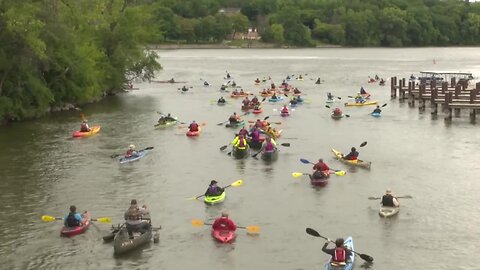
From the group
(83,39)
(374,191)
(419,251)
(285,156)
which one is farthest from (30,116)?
(419,251)

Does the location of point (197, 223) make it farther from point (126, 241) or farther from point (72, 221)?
point (72, 221)

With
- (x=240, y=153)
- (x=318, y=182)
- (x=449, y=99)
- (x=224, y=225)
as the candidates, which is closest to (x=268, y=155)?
(x=240, y=153)

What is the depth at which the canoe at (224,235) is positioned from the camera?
25.4 m

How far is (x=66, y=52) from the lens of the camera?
5931 centimetres

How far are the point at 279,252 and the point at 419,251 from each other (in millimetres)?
5272

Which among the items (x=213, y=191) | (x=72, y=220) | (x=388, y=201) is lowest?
(x=388, y=201)

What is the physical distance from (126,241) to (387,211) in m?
11.5

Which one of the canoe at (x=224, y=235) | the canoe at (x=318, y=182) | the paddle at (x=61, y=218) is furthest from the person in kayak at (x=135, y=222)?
the canoe at (x=318, y=182)

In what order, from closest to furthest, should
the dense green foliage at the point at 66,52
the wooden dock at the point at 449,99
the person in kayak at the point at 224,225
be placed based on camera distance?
1. the person in kayak at the point at 224,225
2. the dense green foliage at the point at 66,52
3. the wooden dock at the point at 449,99

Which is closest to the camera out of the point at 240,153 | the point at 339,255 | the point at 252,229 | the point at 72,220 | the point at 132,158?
the point at 339,255

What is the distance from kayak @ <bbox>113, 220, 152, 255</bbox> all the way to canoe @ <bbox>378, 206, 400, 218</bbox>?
10.2 m

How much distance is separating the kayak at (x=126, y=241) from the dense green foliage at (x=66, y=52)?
85.1ft

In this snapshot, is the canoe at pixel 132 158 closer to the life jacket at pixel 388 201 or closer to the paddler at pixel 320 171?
the paddler at pixel 320 171

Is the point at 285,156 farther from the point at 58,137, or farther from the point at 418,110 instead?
the point at 418,110
